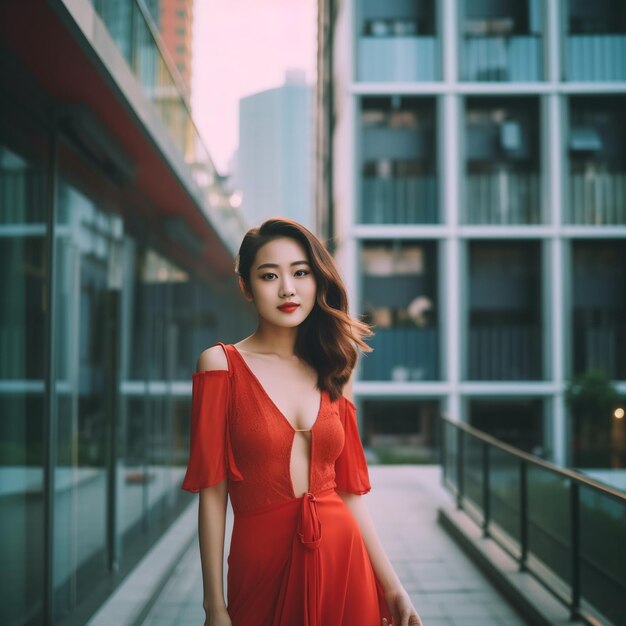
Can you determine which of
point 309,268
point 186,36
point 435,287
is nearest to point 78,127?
point 309,268

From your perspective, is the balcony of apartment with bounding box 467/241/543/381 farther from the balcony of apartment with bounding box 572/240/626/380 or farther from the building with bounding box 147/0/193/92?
the building with bounding box 147/0/193/92

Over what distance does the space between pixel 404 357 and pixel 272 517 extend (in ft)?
43.8

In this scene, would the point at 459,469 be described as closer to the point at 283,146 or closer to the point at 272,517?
the point at 272,517

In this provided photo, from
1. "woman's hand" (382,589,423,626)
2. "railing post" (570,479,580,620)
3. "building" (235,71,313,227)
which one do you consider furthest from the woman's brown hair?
"building" (235,71,313,227)

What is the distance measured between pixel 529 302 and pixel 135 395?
11544mm

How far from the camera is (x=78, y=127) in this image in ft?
13.4

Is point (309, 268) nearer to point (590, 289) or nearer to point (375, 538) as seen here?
point (375, 538)

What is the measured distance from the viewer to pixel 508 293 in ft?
51.8

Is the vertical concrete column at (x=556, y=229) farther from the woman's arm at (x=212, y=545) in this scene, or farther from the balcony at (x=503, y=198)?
the woman's arm at (x=212, y=545)

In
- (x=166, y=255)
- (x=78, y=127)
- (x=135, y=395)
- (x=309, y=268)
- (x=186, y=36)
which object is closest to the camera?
(x=309, y=268)

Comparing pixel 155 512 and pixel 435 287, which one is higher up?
pixel 435 287

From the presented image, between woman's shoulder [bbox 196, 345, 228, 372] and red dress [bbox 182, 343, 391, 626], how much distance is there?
21mm

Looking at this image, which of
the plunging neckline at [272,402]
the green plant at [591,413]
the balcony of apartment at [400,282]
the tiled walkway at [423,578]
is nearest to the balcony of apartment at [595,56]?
the balcony of apartment at [400,282]

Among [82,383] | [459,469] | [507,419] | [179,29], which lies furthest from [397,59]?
[82,383]
